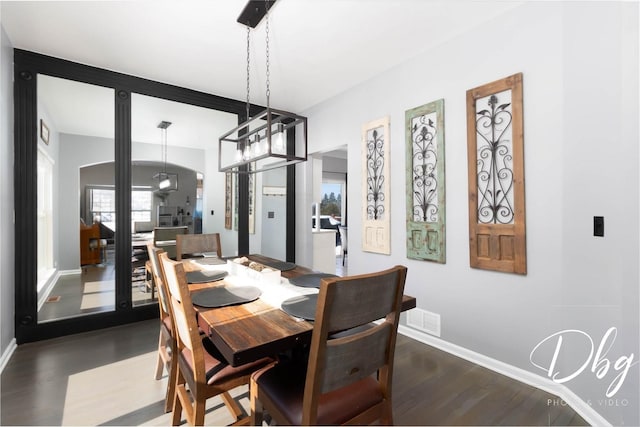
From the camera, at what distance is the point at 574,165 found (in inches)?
72.6

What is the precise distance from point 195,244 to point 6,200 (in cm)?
150

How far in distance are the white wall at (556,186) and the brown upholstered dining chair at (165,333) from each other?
2058mm

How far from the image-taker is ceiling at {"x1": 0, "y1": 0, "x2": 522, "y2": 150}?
2.15 meters

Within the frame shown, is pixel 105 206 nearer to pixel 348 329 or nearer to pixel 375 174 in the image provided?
pixel 375 174

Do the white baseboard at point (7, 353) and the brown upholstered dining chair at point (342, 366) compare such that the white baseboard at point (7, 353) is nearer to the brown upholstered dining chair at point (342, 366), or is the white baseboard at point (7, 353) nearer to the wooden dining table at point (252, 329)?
the wooden dining table at point (252, 329)

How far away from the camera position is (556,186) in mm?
1946

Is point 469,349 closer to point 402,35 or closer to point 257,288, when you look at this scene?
point 257,288

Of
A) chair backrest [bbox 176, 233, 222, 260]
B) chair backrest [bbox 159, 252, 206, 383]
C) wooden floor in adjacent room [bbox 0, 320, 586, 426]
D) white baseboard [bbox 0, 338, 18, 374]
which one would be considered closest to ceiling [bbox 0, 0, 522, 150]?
chair backrest [bbox 176, 233, 222, 260]

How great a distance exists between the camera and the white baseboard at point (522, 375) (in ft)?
5.57

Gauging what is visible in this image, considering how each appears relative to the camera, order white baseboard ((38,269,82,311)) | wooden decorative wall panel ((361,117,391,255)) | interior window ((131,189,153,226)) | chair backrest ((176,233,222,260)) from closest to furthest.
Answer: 1. white baseboard ((38,269,82,311))
2. chair backrest ((176,233,222,260))
3. wooden decorative wall panel ((361,117,391,255))
4. interior window ((131,189,153,226))

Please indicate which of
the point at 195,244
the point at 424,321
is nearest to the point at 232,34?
the point at 195,244

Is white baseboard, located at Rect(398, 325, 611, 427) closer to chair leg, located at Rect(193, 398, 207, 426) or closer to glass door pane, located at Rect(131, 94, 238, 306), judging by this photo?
chair leg, located at Rect(193, 398, 207, 426)

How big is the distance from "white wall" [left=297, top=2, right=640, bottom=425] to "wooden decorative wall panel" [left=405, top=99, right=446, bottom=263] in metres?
0.08

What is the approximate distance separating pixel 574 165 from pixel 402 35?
1623 millimetres
